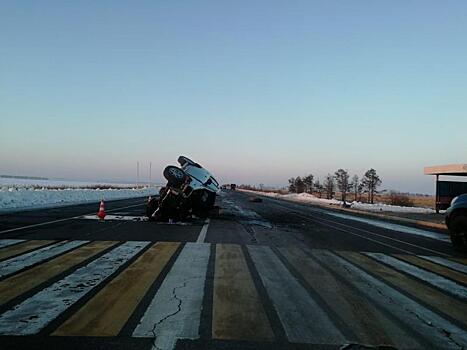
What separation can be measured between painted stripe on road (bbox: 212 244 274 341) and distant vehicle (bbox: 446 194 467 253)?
7.25m

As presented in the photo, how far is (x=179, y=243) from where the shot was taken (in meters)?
11.1

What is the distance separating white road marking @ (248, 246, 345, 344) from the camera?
4.57 m

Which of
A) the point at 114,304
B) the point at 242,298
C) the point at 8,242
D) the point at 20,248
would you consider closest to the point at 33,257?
the point at 20,248

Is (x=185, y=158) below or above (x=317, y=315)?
above

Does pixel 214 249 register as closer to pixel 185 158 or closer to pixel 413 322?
pixel 413 322

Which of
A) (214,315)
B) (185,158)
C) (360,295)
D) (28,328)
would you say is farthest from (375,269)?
(185,158)

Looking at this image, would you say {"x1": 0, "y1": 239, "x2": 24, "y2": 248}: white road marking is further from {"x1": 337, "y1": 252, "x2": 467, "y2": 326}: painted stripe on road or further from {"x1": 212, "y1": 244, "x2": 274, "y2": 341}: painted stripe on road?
{"x1": 337, "y1": 252, "x2": 467, "y2": 326}: painted stripe on road

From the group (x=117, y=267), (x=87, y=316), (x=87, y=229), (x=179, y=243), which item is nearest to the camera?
(x=87, y=316)

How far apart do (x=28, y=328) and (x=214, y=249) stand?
6056 mm

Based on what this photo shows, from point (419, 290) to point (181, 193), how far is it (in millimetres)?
11926

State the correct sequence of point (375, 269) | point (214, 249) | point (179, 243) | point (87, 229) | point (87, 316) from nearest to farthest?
point (87, 316) < point (375, 269) < point (214, 249) < point (179, 243) < point (87, 229)

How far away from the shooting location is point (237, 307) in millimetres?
5484

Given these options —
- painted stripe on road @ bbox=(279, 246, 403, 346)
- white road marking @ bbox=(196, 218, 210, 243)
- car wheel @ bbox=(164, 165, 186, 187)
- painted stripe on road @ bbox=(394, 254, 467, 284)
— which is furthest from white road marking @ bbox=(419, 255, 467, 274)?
car wheel @ bbox=(164, 165, 186, 187)

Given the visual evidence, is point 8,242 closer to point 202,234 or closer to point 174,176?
point 202,234
